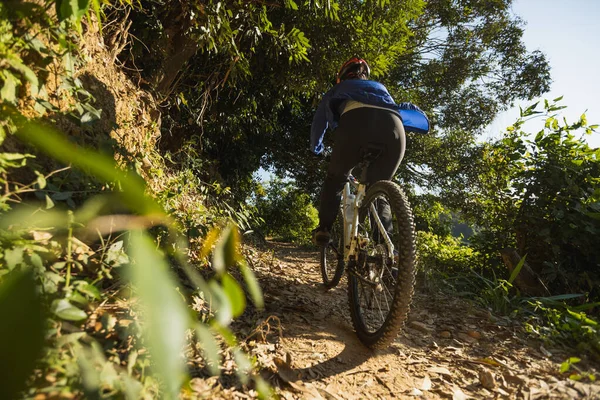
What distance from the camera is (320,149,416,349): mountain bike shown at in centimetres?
174

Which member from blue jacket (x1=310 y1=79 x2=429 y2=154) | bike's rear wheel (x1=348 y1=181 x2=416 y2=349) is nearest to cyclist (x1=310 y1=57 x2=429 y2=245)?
blue jacket (x1=310 y1=79 x2=429 y2=154)

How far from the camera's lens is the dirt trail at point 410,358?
4.81ft

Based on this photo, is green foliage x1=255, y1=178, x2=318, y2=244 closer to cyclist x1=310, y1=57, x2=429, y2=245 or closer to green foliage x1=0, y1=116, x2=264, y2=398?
cyclist x1=310, y1=57, x2=429, y2=245

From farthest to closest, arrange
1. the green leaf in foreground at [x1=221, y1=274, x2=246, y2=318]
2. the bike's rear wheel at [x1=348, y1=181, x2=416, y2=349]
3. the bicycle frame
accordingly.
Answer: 1. the bicycle frame
2. the bike's rear wheel at [x1=348, y1=181, x2=416, y2=349]
3. the green leaf in foreground at [x1=221, y1=274, x2=246, y2=318]

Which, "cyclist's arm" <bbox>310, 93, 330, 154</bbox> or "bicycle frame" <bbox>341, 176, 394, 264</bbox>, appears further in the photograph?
"cyclist's arm" <bbox>310, 93, 330, 154</bbox>

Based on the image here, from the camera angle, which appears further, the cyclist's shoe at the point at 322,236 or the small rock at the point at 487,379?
the cyclist's shoe at the point at 322,236

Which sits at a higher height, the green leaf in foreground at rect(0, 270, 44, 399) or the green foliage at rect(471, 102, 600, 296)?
the green foliage at rect(471, 102, 600, 296)

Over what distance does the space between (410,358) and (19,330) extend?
6.55ft

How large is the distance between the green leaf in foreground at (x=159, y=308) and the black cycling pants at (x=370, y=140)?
7.38 ft

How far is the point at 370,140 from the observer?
2.36 meters

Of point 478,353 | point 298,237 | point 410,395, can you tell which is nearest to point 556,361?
point 478,353

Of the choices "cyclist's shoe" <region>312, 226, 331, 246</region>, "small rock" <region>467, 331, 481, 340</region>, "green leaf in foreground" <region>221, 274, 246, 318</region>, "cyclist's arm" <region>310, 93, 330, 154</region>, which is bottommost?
"small rock" <region>467, 331, 481, 340</region>

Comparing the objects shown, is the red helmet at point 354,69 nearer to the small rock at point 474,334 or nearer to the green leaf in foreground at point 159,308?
the small rock at point 474,334

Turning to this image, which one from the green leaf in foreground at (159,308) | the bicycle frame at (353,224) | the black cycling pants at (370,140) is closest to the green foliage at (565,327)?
the bicycle frame at (353,224)
